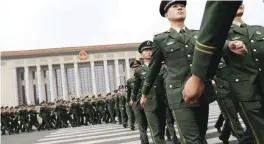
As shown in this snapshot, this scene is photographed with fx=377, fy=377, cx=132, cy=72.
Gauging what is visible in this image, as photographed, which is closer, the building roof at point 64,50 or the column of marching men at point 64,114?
the column of marching men at point 64,114

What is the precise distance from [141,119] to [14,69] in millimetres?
55705

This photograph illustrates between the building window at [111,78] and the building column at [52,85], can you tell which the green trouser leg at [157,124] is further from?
the building window at [111,78]

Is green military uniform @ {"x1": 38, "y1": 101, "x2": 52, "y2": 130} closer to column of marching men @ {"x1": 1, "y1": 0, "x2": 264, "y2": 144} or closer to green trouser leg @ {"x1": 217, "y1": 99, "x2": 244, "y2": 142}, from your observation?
column of marching men @ {"x1": 1, "y1": 0, "x2": 264, "y2": 144}

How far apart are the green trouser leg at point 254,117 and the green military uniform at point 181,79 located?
47 cm

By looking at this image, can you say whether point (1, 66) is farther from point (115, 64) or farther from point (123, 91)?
point (123, 91)

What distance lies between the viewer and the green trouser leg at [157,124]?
16.8 ft

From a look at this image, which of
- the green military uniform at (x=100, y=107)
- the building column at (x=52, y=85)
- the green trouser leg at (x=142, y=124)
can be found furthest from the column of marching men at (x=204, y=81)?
the building column at (x=52, y=85)

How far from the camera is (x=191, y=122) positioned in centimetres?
340

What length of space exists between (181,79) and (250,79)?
0.69 metres

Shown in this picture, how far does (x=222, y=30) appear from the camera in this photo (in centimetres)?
158

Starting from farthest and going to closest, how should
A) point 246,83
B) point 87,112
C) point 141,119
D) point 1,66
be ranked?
point 1,66, point 87,112, point 141,119, point 246,83

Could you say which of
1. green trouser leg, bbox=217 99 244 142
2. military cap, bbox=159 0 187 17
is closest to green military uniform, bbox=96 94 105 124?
green trouser leg, bbox=217 99 244 142

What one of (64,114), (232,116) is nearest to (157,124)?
(232,116)

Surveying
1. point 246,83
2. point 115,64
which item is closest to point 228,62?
point 246,83
